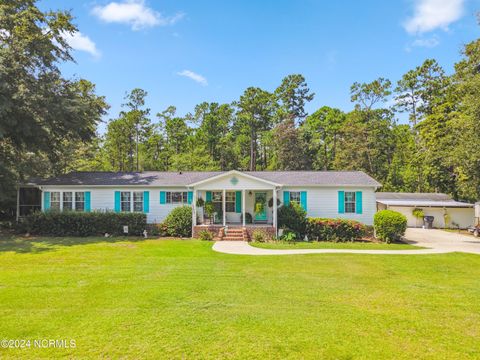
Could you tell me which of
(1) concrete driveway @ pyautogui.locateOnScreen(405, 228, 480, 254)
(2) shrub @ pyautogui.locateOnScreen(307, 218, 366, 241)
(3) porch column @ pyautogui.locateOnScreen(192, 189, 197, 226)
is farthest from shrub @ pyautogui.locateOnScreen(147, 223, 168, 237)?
(1) concrete driveway @ pyautogui.locateOnScreen(405, 228, 480, 254)

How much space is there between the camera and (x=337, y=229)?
53.9 ft

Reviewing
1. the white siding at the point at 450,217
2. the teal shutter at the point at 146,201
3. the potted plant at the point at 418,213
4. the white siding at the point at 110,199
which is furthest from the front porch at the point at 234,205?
the white siding at the point at 450,217

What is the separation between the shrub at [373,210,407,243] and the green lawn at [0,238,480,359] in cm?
492

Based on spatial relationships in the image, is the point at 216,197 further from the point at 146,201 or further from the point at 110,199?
the point at 110,199

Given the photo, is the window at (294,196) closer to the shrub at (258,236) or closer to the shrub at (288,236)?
the shrub at (288,236)

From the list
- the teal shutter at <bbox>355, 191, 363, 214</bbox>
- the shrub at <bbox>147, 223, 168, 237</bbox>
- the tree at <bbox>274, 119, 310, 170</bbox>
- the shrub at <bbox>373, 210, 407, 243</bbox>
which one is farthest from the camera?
the tree at <bbox>274, 119, 310, 170</bbox>

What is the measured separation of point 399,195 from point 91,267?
27419 millimetres

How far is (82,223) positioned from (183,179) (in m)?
6.37

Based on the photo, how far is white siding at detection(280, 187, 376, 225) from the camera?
1802 centimetres

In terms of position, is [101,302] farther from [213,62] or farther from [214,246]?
[213,62]

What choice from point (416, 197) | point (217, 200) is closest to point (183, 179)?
point (217, 200)

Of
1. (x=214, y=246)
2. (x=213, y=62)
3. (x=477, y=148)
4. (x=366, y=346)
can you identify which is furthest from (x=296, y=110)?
(x=366, y=346)

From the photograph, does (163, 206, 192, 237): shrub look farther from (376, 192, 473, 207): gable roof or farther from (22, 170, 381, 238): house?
(376, 192, 473, 207): gable roof

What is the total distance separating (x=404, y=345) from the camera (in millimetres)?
4789
